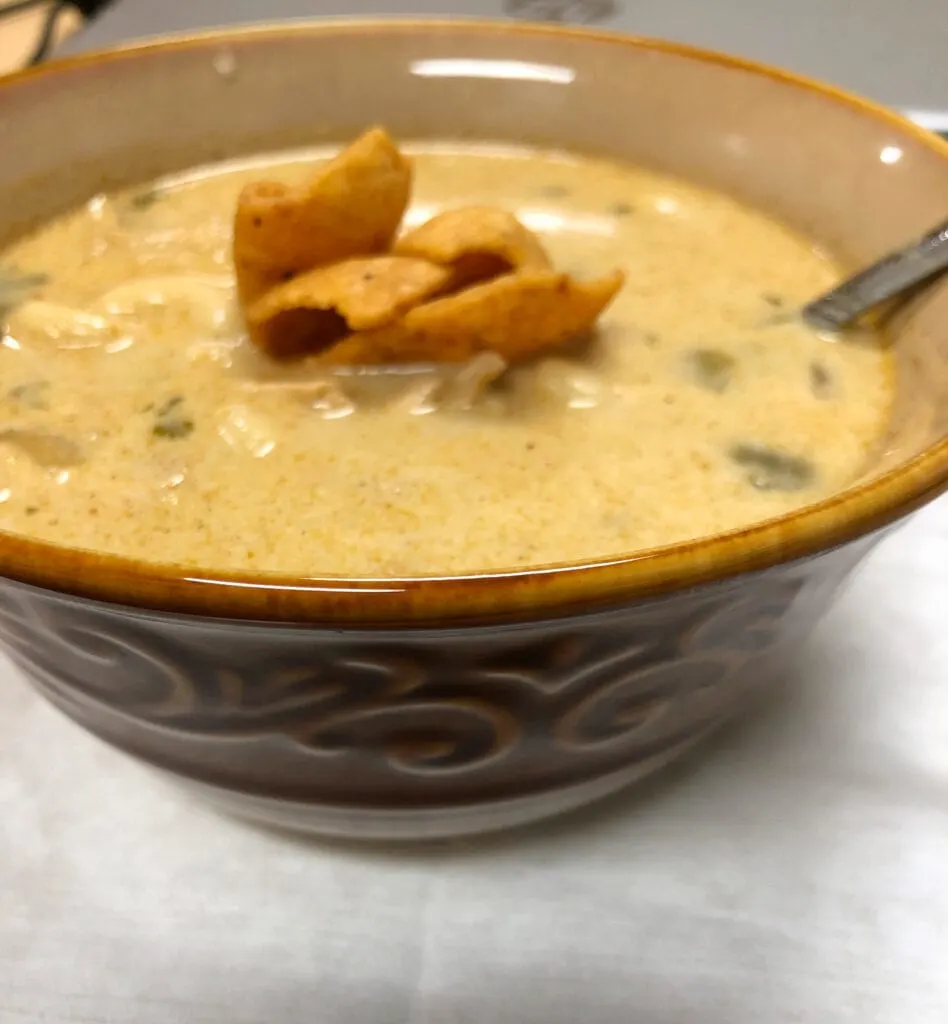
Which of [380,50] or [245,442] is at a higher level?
[380,50]

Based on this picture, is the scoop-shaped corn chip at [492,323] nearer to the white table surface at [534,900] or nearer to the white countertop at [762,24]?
the white table surface at [534,900]

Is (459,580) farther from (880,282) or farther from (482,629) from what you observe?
(880,282)

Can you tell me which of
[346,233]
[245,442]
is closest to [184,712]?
[245,442]

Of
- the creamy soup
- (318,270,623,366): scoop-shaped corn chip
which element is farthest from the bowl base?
(318,270,623,366): scoop-shaped corn chip

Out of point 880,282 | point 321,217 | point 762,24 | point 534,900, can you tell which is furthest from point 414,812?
point 762,24

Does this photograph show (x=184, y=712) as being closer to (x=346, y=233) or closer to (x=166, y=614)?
(x=166, y=614)

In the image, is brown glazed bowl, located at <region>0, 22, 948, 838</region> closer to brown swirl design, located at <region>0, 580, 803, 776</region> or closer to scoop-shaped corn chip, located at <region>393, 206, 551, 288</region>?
brown swirl design, located at <region>0, 580, 803, 776</region>

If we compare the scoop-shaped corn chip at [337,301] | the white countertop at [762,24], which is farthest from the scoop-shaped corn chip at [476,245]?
the white countertop at [762,24]
